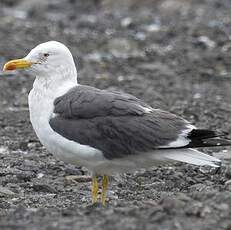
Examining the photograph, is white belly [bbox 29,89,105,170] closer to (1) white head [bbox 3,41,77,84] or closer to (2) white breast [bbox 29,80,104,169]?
(2) white breast [bbox 29,80,104,169]

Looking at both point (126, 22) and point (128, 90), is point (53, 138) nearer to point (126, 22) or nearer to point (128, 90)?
point (128, 90)

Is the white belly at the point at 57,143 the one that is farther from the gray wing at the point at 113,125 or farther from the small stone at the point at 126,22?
the small stone at the point at 126,22

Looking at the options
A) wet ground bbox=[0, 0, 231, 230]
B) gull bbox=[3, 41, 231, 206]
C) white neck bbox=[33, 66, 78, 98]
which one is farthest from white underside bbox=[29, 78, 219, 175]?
wet ground bbox=[0, 0, 231, 230]

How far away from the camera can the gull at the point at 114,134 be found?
23.2 ft

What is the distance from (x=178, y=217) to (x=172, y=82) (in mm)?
8394

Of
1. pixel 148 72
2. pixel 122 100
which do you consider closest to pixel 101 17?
pixel 148 72

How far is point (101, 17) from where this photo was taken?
20.1 m

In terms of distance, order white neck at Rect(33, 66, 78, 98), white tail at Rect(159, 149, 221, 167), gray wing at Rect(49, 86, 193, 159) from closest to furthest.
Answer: white tail at Rect(159, 149, 221, 167)
gray wing at Rect(49, 86, 193, 159)
white neck at Rect(33, 66, 78, 98)

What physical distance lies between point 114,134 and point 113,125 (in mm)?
83

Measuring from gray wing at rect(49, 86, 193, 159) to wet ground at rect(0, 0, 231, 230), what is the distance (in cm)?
53

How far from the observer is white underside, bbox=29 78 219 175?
708 centimetres

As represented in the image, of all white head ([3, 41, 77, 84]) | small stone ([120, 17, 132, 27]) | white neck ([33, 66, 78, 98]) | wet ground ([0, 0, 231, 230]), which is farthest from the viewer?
small stone ([120, 17, 132, 27])

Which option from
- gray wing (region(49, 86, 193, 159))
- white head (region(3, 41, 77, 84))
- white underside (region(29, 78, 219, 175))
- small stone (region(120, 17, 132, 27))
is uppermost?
white head (region(3, 41, 77, 84))

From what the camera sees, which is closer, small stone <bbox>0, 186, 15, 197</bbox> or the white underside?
the white underside
